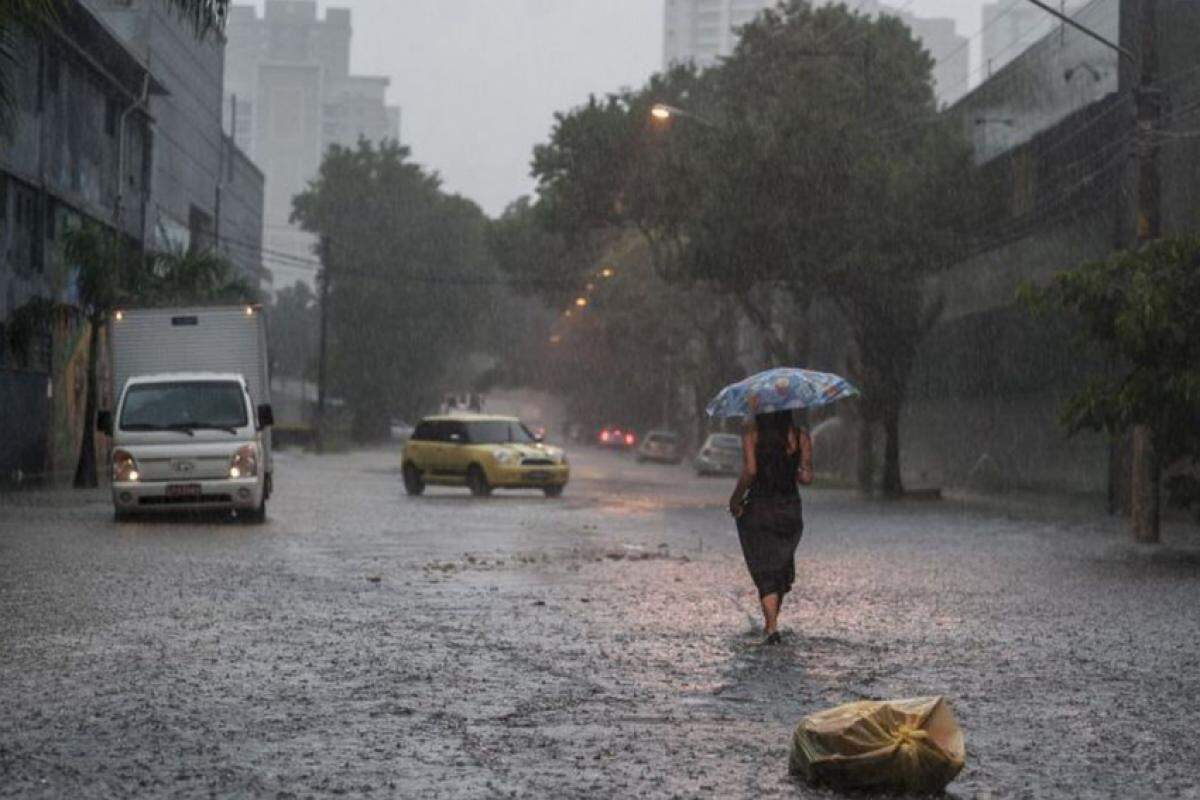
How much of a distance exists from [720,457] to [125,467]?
3573 centimetres

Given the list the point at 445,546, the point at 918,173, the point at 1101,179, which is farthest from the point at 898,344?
the point at 445,546

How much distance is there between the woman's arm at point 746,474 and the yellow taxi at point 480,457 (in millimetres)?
24979

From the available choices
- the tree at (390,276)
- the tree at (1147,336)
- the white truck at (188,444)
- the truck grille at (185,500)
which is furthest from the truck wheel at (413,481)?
the tree at (390,276)

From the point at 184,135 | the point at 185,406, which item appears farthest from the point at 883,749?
the point at 184,135

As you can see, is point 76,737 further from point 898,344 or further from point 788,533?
point 898,344

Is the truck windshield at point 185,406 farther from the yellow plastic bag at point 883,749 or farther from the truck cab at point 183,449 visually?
the yellow plastic bag at point 883,749

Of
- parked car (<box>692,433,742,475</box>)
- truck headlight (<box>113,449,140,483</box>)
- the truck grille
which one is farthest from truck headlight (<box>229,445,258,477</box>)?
parked car (<box>692,433,742,475</box>)

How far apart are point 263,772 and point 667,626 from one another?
21.1ft

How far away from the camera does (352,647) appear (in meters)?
12.5

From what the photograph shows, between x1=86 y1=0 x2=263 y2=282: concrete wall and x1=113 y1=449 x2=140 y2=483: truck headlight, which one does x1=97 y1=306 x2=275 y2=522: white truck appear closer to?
x1=113 y1=449 x2=140 y2=483: truck headlight

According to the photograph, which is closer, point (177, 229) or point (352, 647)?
point (352, 647)

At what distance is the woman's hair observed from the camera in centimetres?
1398

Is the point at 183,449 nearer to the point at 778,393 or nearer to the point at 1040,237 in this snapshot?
the point at 778,393

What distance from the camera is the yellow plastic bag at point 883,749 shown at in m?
7.86
